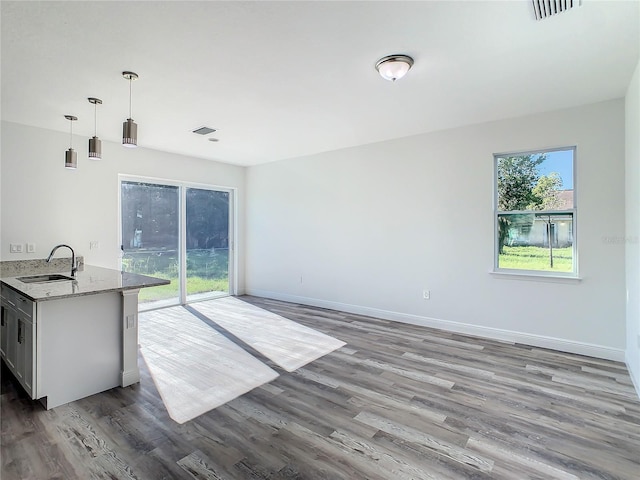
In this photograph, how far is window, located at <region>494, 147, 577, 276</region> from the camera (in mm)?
3764

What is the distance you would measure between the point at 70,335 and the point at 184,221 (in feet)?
11.5

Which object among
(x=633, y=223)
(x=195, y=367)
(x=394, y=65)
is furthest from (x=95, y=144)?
(x=633, y=223)

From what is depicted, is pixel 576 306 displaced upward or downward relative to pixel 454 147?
downward

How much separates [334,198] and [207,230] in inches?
103

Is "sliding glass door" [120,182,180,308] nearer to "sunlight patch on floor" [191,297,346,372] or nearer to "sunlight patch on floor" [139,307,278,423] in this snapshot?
"sunlight patch on floor" [191,297,346,372]

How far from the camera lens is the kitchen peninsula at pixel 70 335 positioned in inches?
98.4

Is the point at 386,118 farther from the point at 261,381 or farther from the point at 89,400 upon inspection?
the point at 89,400

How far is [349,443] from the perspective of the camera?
2111 mm

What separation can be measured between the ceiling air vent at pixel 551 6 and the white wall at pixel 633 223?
123 cm

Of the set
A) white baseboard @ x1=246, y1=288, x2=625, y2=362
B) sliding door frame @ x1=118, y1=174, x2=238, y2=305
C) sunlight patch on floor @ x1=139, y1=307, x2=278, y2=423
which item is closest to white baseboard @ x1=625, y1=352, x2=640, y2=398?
white baseboard @ x1=246, y1=288, x2=625, y2=362

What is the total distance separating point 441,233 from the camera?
14.8 feet

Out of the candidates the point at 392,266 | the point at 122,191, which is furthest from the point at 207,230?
the point at 392,266

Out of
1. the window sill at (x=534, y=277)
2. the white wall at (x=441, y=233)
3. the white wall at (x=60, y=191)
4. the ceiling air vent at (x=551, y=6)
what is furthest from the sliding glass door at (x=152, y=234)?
the ceiling air vent at (x=551, y=6)

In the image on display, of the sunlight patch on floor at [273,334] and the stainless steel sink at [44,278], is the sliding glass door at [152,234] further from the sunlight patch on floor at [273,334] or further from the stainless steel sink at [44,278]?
the stainless steel sink at [44,278]
